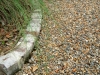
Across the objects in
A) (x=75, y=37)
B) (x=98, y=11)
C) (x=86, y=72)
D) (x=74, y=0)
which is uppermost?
(x=74, y=0)

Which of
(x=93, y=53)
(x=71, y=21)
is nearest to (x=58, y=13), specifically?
(x=71, y=21)

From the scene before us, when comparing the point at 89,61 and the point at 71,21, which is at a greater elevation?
the point at 71,21

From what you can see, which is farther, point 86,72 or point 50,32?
point 50,32

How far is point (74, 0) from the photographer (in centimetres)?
227

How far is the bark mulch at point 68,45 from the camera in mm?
1218

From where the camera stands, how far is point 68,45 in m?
1.44

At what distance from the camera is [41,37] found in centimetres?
150

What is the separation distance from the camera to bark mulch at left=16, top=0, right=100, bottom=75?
4.00 ft

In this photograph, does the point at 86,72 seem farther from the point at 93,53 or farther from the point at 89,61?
the point at 93,53

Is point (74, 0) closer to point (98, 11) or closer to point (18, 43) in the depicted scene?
point (98, 11)

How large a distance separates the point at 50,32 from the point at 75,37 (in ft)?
0.75

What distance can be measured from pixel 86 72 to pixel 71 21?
711mm

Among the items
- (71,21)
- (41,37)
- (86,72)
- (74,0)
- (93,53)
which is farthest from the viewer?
(74,0)

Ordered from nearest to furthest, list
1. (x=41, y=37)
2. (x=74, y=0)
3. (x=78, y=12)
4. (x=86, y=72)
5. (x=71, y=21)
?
1. (x=86, y=72)
2. (x=41, y=37)
3. (x=71, y=21)
4. (x=78, y=12)
5. (x=74, y=0)
